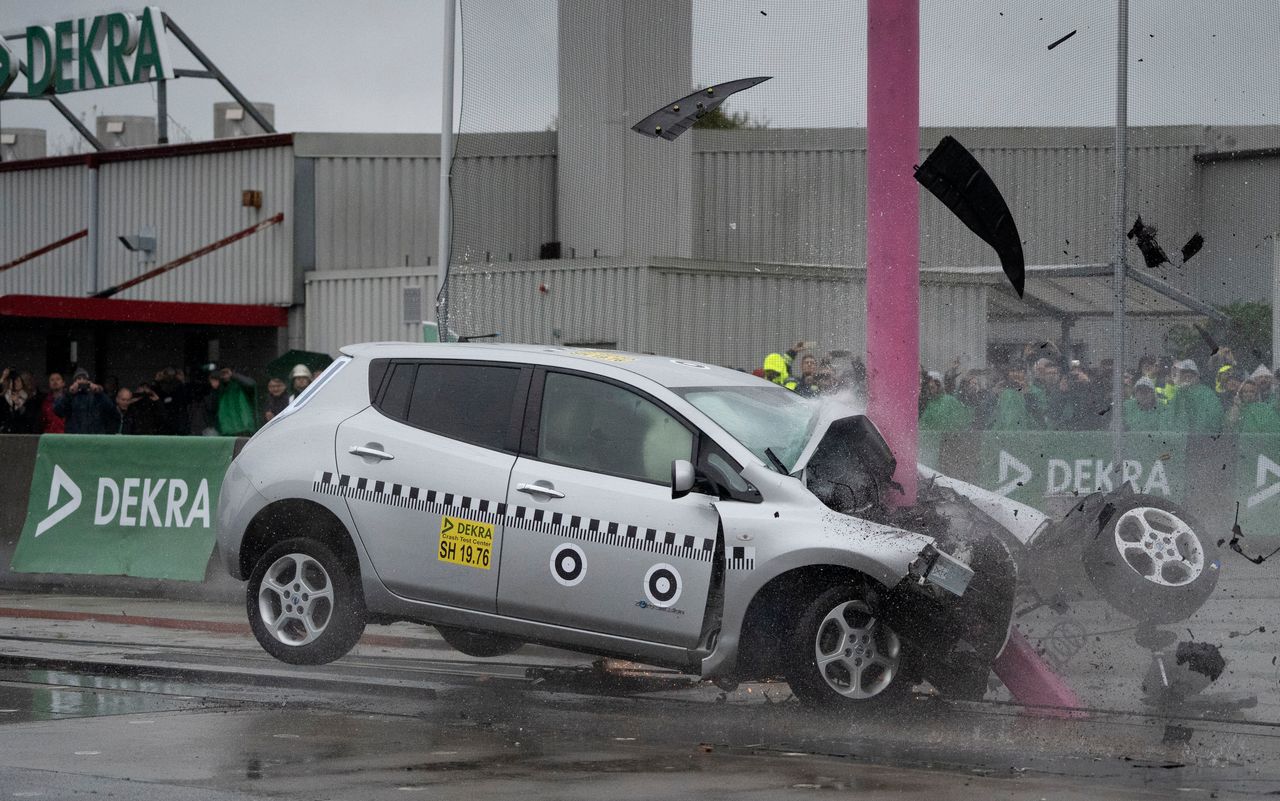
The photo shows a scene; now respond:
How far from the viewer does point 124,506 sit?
1460 cm

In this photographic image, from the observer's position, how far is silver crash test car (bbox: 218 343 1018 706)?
815 cm

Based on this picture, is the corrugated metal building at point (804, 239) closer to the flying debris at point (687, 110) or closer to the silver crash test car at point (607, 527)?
the flying debris at point (687, 110)

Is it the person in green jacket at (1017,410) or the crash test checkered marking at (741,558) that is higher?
the person in green jacket at (1017,410)

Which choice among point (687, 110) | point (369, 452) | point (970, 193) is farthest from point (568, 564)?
point (687, 110)

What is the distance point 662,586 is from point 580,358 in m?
1.38

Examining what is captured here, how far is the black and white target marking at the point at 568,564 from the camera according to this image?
848 centimetres

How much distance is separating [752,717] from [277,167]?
23.7 m

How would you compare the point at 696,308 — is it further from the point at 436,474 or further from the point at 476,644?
the point at 436,474

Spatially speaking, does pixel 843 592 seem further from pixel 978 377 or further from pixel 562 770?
pixel 978 377

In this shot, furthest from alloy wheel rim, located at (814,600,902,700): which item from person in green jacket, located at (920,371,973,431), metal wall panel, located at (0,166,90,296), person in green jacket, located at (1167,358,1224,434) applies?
metal wall panel, located at (0,166,90,296)

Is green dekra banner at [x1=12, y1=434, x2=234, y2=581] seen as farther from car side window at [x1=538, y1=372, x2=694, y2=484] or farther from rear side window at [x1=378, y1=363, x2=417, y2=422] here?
car side window at [x1=538, y1=372, x2=694, y2=484]

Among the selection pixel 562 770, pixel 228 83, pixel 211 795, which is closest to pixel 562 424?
pixel 562 770

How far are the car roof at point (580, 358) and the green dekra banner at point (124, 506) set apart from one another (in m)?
4.73

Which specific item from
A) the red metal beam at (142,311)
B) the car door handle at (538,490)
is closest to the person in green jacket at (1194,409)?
the car door handle at (538,490)
